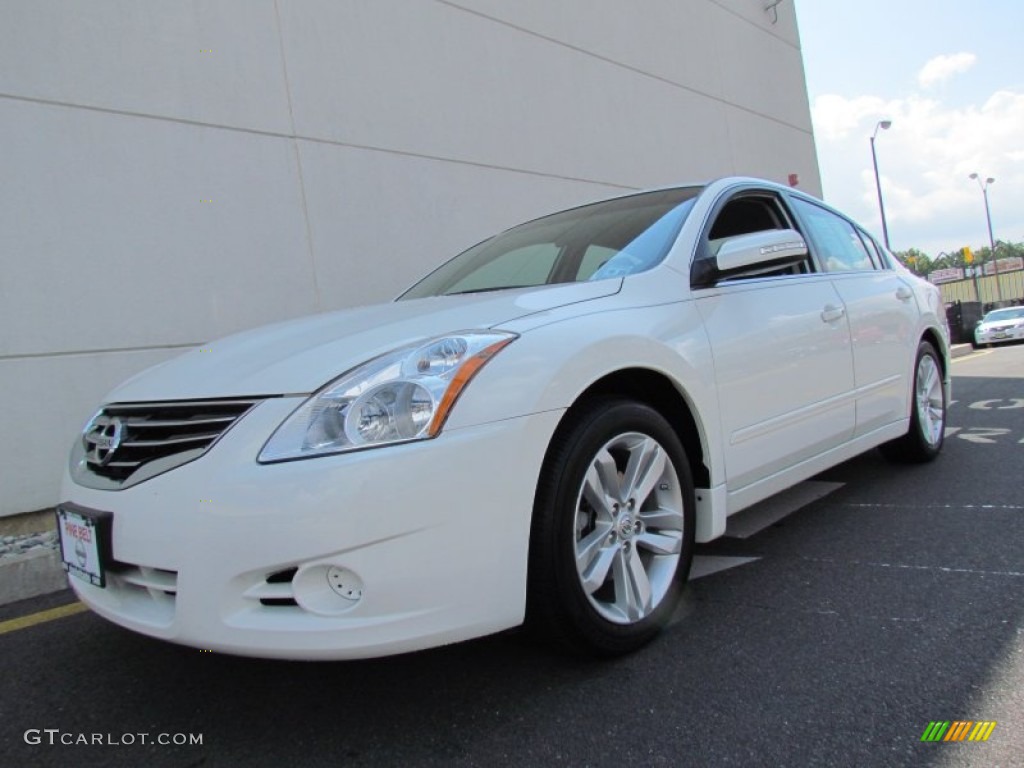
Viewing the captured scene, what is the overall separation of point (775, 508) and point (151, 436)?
290 centimetres

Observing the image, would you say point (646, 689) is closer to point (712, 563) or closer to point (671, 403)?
point (671, 403)

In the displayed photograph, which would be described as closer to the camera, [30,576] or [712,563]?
[712,563]

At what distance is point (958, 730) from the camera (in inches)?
65.5

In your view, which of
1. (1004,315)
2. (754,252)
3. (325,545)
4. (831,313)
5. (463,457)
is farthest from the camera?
(1004,315)

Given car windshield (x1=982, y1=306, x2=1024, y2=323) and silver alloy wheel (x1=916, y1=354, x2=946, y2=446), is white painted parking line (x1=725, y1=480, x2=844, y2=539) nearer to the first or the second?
silver alloy wheel (x1=916, y1=354, x2=946, y2=446)

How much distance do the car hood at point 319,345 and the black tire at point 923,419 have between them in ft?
8.41

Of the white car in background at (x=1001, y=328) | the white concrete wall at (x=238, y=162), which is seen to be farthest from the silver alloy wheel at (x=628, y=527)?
the white car in background at (x=1001, y=328)

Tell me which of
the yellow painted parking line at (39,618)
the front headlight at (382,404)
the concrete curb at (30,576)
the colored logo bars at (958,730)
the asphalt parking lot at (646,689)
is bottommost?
the colored logo bars at (958,730)

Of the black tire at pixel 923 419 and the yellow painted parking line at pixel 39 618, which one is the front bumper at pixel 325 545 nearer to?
the yellow painted parking line at pixel 39 618

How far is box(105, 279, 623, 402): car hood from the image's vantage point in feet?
6.08

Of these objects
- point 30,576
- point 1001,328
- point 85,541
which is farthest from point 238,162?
point 1001,328

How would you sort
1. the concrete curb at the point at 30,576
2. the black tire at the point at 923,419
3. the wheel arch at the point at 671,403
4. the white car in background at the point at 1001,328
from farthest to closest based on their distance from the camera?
the white car in background at the point at 1001,328
the black tire at the point at 923,419
the concrete curb at the point at 30,576
the wheel arch at the point at 671,403

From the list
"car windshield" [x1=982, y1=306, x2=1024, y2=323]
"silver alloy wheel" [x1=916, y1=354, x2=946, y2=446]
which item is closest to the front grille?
"silver alloy wheel" [x1=916, y1=354, x2=946, y2=446]

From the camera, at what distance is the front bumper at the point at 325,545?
162cm
